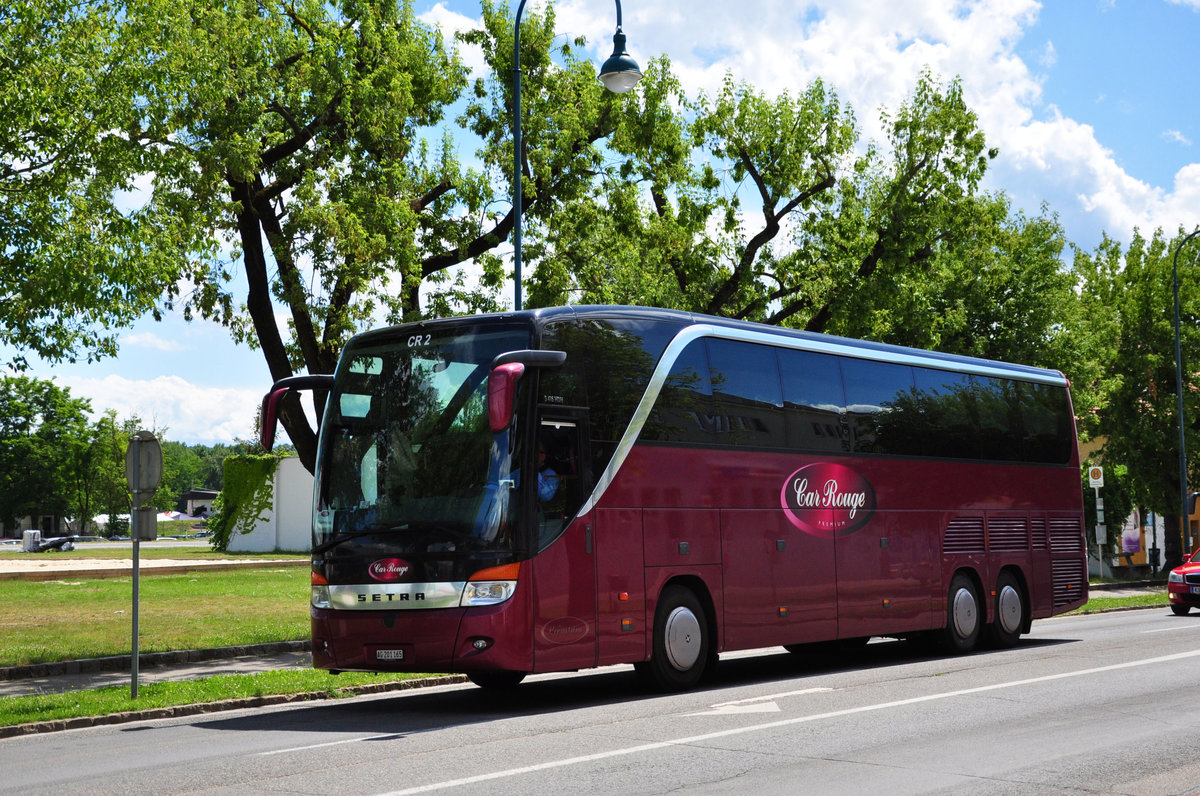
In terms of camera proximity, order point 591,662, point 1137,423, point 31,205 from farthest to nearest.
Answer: point 1137,423 < point 31,205 < point 591,662

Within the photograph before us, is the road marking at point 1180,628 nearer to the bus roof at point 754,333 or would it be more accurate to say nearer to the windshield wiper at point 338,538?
the bus roof at point 754,333

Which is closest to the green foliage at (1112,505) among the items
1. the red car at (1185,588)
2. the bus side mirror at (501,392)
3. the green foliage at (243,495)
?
the red car at (1185,588)

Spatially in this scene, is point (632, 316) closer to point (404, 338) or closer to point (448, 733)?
point (404, 338)

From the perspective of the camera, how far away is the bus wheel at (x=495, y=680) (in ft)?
45.1

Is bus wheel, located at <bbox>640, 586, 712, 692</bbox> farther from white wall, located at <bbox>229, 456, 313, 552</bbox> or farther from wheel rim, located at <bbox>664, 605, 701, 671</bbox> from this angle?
white wall, located at <bbox>229, 456, 313, 552</bbox>

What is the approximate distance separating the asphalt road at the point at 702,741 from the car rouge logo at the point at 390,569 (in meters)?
1.32

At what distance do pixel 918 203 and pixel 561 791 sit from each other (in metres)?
23.2

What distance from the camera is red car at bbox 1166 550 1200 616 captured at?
25547mm

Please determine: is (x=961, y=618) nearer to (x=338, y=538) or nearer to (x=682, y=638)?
(x=682, y=638)

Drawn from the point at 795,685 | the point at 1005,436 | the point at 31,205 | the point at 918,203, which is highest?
the point at 918,203

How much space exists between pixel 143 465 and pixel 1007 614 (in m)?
12.3

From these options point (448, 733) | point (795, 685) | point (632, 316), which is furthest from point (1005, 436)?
point (448, 733)

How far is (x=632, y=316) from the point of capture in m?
13.7

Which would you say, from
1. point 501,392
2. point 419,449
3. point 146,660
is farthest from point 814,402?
point 146,660
